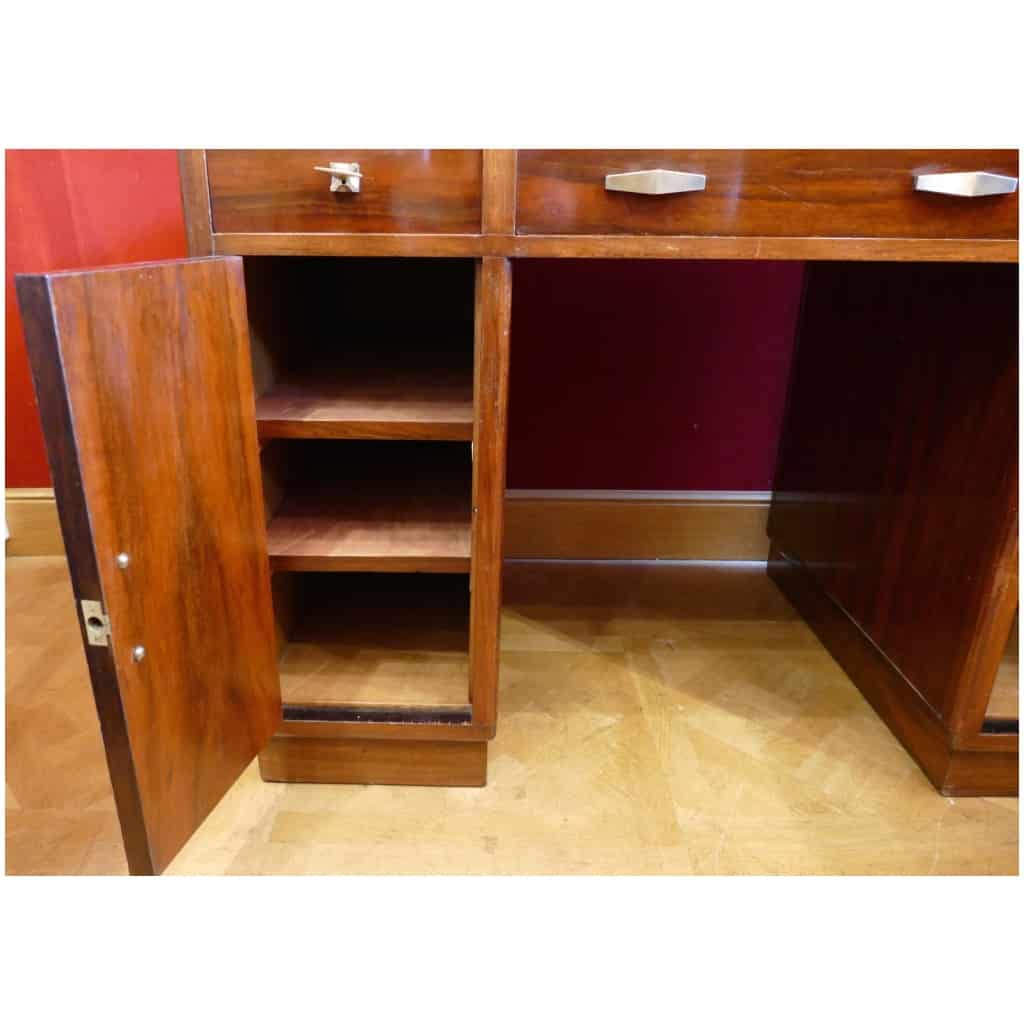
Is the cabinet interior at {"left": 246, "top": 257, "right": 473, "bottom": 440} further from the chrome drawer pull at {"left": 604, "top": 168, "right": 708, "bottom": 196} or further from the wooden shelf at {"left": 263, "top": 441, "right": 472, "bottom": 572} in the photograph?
the chrome drawer pull at {"left": 604, "top": 168, "right": 708, "bottom": 196}

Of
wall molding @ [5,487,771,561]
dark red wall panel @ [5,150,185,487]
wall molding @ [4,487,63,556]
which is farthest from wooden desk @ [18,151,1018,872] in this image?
wall molding @ [4,487,63,556]

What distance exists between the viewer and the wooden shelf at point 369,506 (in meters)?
0.83

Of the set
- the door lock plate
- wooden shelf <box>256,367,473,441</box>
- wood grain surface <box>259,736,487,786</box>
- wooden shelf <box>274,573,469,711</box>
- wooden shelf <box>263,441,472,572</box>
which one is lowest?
wood grain surface <box>259,736,487,786</box>

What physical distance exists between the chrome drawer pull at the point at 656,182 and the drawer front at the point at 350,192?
0.43 ft

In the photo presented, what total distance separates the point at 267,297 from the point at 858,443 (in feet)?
2.96

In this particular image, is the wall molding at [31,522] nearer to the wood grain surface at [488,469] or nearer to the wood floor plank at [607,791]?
the wood floor plank at [607,791]

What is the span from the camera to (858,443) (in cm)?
114

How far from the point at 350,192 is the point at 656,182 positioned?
0.29 metres

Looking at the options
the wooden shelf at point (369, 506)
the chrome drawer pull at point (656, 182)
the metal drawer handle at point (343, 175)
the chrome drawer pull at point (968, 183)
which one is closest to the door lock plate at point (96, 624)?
the wooden shelf at point (369, 506)

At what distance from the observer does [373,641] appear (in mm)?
1001

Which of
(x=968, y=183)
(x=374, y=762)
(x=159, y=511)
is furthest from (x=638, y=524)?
(x=159, y=511)

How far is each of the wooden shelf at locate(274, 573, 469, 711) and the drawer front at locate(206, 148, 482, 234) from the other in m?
0.44

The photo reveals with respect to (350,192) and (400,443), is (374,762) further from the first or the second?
(350,192)

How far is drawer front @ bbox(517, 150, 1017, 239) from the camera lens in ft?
2.20
